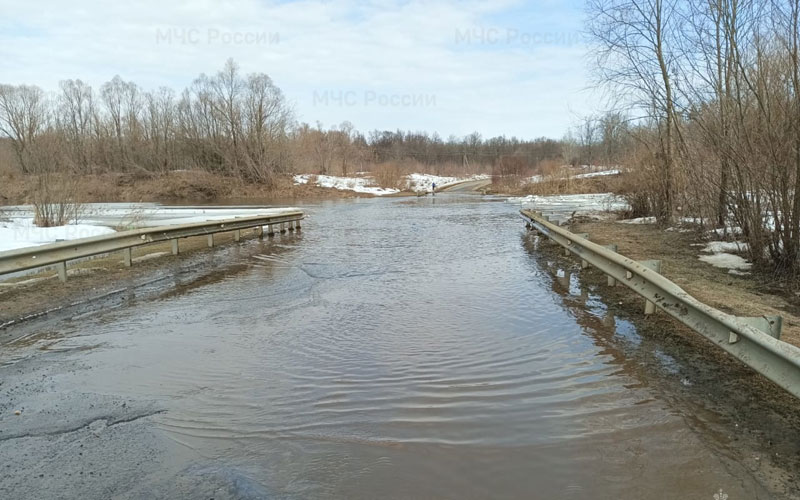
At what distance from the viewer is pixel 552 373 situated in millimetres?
5078

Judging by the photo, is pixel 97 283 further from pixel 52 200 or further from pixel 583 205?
pixel 583 205

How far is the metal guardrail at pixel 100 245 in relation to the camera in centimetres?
845

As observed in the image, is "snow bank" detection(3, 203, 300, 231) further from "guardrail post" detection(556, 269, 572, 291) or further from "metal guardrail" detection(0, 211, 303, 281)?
"guardrail post" detection(556, 269, 572, 291)

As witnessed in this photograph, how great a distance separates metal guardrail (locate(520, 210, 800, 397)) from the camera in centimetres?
376

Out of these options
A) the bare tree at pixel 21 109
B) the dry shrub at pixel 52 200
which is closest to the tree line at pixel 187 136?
the bare tree at pixel 21 109

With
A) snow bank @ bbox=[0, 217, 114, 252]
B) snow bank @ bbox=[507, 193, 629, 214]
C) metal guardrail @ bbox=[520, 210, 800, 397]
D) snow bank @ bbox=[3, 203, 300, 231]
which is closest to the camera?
metal guardrail @ bbox=[520, 210, 800, 397]

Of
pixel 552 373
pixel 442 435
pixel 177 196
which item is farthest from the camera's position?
pixel 177 196

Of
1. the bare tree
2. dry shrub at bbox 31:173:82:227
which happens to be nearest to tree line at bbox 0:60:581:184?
the bare tree

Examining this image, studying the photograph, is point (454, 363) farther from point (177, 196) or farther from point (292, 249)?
point (177, 196)

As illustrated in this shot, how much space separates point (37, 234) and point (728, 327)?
690 inches

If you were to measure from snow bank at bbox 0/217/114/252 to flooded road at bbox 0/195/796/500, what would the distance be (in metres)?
8.29

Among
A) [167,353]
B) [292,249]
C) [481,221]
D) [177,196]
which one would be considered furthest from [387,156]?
[167,353]

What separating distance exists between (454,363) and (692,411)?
7.00ft

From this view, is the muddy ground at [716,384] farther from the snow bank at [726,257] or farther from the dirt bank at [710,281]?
the snow bank at [726,257]
